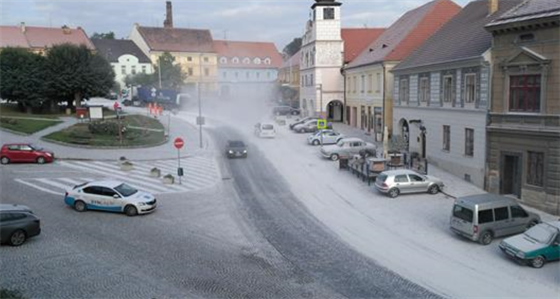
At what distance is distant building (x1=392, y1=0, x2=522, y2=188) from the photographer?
29797 mm

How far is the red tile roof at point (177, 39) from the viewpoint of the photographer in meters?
102

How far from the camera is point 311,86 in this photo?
6806cm

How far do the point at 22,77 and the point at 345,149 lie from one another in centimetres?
3752

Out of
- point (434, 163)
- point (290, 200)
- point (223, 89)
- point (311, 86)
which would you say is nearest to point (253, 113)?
point (311, 86)

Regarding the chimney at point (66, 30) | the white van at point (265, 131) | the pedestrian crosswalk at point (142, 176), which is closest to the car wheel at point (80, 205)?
the pedestrian crosswalk at point (142, 176)

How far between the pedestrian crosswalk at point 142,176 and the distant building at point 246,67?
70194 millimetres

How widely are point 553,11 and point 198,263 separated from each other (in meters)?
19.8

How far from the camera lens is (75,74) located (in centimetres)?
5753

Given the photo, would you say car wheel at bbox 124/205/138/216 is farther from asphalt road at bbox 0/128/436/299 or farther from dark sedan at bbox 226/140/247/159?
dark sedan at bbox 226/140/247/159

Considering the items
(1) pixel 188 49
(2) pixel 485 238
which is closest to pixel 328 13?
(1) pixel 188 49

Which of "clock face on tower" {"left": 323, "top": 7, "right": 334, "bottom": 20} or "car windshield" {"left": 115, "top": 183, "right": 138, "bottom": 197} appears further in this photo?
"clock face on tower" {"left": 323, "top": 7, "right": 334, "bottom": 20}

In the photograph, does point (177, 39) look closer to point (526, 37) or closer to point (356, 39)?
point (356, 39)

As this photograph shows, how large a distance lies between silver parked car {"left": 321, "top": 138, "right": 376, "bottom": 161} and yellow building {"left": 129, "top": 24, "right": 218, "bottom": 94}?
213ft

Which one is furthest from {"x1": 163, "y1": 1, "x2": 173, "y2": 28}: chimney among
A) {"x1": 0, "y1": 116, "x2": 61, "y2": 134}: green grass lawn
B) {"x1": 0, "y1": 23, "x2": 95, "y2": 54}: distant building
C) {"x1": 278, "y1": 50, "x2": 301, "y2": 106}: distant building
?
{"x1": 0, "y1": 116, "x2": 61, "y2": 134}: green grass lawn
